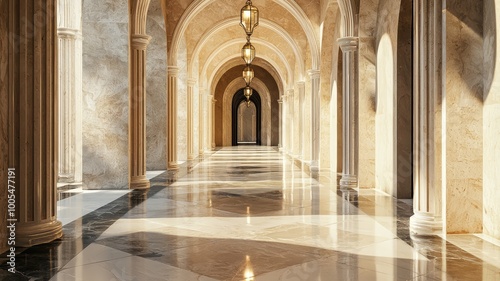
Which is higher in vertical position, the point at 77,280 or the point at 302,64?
the point at 302,64

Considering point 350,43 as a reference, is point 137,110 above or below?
below

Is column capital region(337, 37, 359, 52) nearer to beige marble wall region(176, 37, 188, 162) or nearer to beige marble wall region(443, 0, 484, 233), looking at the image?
beige marble wall region(443, 0, 484, 233)

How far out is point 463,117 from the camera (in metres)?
5.80

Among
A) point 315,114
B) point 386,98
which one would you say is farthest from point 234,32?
point 386,98

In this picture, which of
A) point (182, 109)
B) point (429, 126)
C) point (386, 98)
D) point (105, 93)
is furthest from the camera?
point (182, 109)

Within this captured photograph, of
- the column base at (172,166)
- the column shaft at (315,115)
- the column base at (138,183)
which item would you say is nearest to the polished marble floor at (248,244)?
the column base at (138,183)

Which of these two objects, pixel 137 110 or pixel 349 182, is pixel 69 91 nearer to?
pixel 137 110

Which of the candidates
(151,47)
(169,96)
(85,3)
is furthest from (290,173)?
(85,3)

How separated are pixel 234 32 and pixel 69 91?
1443 cm

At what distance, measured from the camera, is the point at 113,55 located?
10242mm

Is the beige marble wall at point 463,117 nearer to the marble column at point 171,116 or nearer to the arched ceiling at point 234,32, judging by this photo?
the marble column at point 171,116

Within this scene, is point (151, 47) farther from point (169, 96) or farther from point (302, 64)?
point (302, 64)

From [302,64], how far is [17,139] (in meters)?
16.7

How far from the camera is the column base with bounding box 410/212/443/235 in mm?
5914
